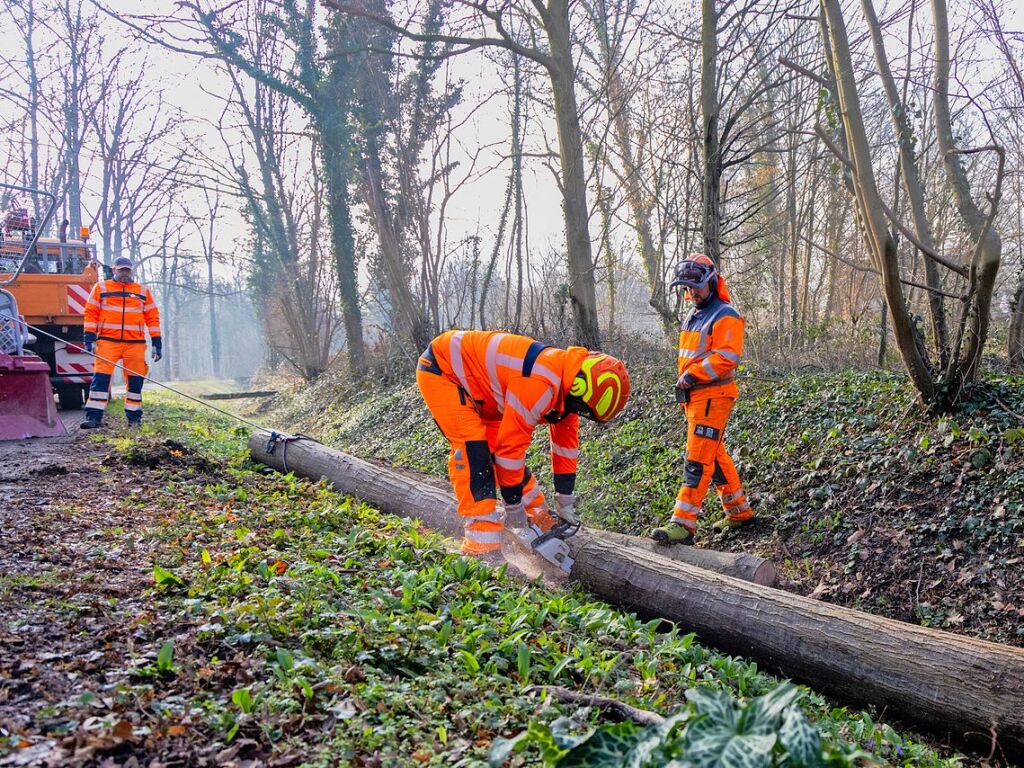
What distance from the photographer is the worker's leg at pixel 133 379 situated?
31.5ft

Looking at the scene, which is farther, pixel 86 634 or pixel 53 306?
pixel 53 306

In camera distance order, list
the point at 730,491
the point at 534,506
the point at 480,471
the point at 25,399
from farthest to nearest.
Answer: the point at 25,399 < the point at 730,491 < the point at 534,506 < the point at 480,471

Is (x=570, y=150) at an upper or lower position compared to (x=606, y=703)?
upper

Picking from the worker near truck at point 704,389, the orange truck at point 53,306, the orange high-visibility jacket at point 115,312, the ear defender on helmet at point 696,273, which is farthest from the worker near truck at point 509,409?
the orange truck at point 53,306

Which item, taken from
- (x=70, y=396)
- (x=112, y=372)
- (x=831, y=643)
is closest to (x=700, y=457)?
(x=831, y=643)

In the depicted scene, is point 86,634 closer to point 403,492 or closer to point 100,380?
point 403,492

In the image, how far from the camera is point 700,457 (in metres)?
6.04

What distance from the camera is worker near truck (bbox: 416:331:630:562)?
16.9ft

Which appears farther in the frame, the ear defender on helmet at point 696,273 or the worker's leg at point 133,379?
the worker's leg at point 133,379

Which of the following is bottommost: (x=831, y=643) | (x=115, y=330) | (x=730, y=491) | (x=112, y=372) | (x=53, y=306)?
(x=831, y=643)

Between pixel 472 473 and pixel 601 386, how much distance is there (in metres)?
1.19

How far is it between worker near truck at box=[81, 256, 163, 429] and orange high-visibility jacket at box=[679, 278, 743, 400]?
23.4 feet

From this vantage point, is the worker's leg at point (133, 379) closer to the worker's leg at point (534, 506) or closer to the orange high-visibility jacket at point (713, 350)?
the worker's leg at point (534, 506)

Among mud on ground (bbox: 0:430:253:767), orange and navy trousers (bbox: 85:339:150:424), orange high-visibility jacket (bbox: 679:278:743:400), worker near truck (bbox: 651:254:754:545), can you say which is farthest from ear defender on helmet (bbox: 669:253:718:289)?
orange and navy trousers (bbox: 85:339:150:424)
